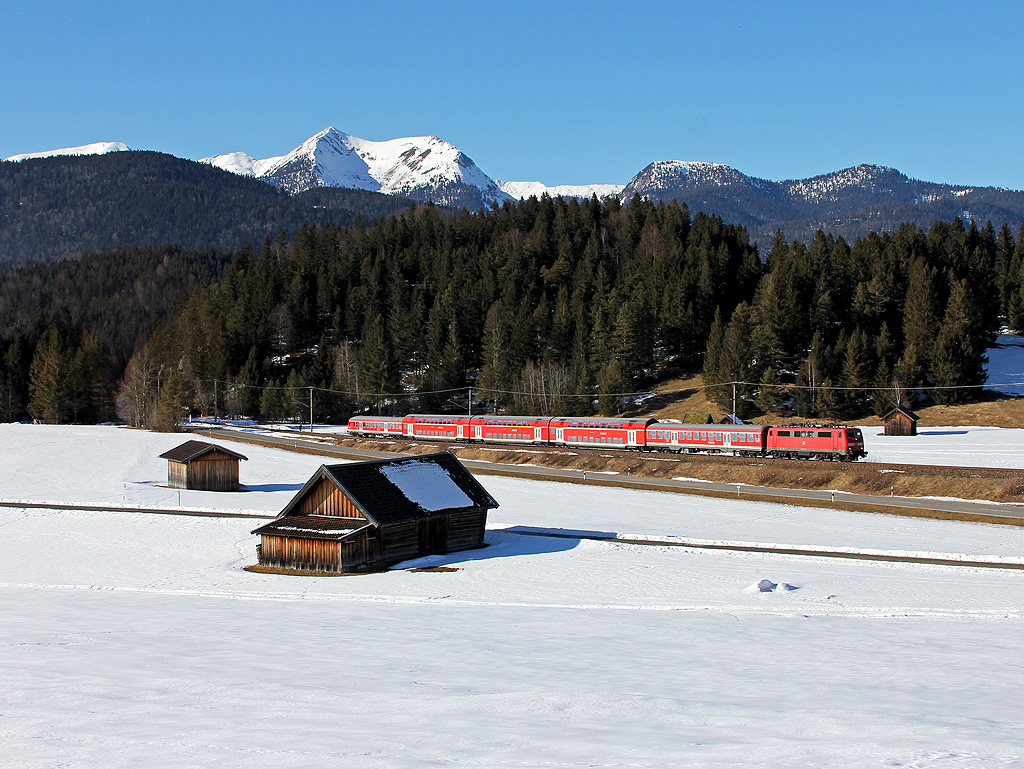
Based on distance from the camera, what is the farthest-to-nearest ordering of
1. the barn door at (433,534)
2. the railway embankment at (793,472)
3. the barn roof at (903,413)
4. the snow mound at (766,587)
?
the barn roof at (903,413), the railway embankment at (793,472), the barn door at (433,534), the snow mound at (766,587)

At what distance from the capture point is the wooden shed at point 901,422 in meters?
73.8

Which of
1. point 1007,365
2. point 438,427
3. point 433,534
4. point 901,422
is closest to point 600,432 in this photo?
point 438,427

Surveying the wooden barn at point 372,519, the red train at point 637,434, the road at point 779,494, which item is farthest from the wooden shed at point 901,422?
the wooden barn at point 372,519

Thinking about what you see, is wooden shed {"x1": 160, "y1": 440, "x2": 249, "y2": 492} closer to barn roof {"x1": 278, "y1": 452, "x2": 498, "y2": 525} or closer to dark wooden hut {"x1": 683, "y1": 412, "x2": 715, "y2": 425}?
barn roof {"x1": 278, "y1": 452, "x2": 498, "y2": 525}

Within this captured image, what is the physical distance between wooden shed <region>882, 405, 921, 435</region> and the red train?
1811 cm

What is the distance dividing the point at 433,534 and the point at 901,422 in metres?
57.0

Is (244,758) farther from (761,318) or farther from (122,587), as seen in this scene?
(761,318)

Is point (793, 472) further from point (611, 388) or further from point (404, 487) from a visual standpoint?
point (611, 388)

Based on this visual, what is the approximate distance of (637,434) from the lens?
226 ft

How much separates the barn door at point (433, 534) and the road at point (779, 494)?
2046 centimetres

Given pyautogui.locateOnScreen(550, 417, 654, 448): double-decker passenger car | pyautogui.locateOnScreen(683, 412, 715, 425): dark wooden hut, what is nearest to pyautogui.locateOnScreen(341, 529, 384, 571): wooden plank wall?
pyautogui.locateOnScreen(550, 417, 654, 448): double-decker passenger car

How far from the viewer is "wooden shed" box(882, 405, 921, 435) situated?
7375cm

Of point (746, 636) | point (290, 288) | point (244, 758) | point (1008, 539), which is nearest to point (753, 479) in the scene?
point (1008, 539)

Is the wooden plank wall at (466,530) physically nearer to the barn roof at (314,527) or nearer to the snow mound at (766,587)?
the barn roof at (314,527)
